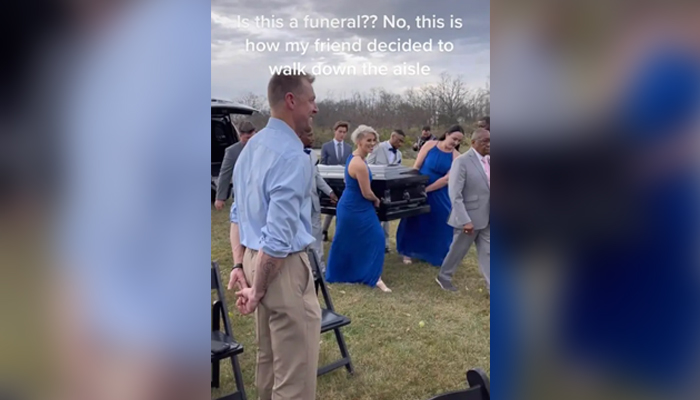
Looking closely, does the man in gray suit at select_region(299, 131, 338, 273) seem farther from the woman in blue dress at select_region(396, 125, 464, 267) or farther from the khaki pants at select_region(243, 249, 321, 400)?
the woman in blue dress at select_region(396, 125, 464, 267)

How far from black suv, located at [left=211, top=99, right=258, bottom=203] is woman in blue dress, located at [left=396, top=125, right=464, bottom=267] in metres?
0.60

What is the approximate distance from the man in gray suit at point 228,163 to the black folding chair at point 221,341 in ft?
0.72

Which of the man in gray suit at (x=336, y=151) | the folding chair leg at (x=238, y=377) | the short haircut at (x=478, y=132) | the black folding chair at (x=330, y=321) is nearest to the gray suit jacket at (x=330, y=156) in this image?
the man in gray suit at (x=336, y=151)

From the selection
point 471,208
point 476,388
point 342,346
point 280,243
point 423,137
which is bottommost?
point 476,388

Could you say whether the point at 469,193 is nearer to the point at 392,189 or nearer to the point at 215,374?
Answer: the point at 392,189

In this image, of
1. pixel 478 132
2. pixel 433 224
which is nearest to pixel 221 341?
pixel 433 224

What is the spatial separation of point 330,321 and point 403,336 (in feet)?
0.82

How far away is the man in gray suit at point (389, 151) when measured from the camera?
147cm

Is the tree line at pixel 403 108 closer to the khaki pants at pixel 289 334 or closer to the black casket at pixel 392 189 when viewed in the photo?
the black casket at pixel 392 189

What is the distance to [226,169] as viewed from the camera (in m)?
1.50

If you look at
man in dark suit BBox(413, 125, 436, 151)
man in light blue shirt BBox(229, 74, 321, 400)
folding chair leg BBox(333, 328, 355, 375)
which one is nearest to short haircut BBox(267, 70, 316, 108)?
man in light blue shirt BBox(229, 74, 321, 400)
